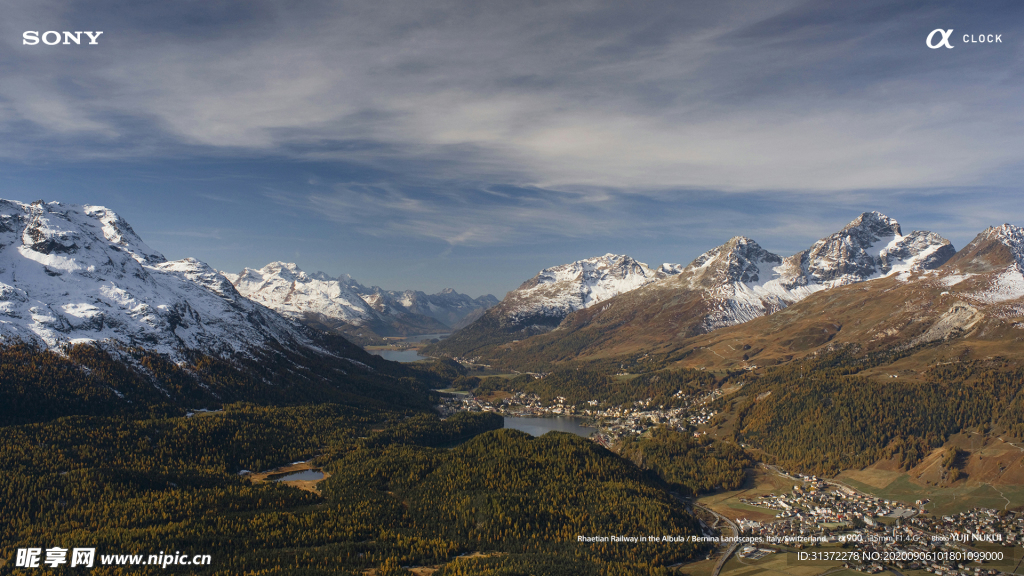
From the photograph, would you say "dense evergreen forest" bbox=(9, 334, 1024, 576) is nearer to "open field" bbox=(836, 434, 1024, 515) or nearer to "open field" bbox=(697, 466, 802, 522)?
"open field" bbox=(697, 466, 802, 522)

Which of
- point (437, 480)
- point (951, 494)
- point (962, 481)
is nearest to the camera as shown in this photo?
point (437, 480)

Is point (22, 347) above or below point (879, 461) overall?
above

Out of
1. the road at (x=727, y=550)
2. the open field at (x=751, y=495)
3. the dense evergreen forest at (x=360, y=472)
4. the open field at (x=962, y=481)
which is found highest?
the dense evergreen forest at (x=360, y=472)

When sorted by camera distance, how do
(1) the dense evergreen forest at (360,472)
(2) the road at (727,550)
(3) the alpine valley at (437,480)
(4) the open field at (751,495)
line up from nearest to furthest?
(1) the dense evergreen forest at (360,472)
(3) the alpine valley at (437,480)
(2) the road at (727,550)
(4) the open field at (751,495)

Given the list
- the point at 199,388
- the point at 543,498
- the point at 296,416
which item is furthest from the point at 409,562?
the point at 199,388

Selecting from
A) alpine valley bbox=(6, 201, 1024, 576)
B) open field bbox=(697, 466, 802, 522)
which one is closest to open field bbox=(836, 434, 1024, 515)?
alpine valley bbox=(6, 201, 1024, 576)

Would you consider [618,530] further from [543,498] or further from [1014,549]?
[1014,549]

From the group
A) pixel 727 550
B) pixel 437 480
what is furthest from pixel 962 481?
pixel 437 480

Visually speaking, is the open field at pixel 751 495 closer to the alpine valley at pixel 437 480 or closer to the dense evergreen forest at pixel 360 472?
the alpine valley at pixel 437 480

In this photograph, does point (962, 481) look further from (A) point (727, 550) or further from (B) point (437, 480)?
(B) point (437, 480)

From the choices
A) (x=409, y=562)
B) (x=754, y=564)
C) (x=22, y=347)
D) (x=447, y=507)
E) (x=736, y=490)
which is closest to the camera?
(x=409, y=562)

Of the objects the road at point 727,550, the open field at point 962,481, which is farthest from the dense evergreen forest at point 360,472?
the road at point 727,550
